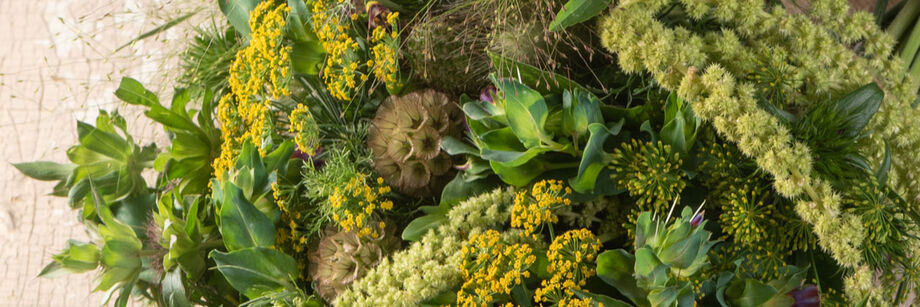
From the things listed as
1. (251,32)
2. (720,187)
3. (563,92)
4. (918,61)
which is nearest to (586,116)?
(563,92)

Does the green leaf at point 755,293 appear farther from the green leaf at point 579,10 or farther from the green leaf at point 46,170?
the green leaf at point 46,170

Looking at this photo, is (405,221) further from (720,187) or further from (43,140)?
(43,140)

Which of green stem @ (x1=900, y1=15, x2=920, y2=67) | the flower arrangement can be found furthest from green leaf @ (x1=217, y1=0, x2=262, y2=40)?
green stem @ (x1=900, y1=15, x2=920, y2=67)

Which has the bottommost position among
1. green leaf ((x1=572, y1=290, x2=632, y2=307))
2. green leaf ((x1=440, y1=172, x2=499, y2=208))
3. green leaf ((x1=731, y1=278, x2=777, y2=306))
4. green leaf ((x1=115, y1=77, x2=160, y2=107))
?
green leaf ((x1=731, y1=278, x2=777, y2=306))

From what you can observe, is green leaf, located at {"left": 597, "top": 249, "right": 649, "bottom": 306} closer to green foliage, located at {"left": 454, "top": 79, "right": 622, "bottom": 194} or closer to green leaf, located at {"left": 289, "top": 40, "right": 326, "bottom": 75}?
green foliage, located at {"left": 454, "top": 79, "right": 622, "bottom": 194}

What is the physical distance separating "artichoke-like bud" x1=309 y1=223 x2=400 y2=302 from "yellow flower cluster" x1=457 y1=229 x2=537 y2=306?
0.14 m

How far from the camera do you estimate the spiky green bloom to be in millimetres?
721

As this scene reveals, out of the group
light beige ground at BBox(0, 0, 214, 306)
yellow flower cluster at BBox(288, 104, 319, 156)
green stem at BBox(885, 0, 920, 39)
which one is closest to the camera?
yellow flower cluster at BBox(288, 104, 319, 156)

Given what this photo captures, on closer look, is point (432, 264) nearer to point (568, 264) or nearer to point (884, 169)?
point (568, 264)

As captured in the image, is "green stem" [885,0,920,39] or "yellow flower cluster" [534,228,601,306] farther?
"green stem" [885,0,920,39]

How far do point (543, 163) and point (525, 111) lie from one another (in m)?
0.09

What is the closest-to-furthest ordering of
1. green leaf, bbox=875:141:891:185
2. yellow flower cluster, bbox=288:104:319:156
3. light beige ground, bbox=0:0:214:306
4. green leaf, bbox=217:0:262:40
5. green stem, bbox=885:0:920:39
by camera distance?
green leaf, bbox=875:141:891:185
yellow flower cluster, bbox=288:104:319:156
green leaf, bbox=217:0:262:40
green stem, bbox=885:0:920:39
light beige ground, bbox=0:0:214:306

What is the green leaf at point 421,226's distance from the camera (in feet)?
2.65

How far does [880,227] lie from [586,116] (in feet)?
0.93
